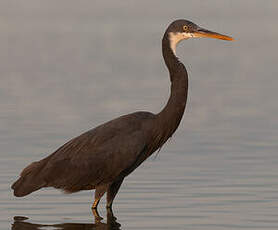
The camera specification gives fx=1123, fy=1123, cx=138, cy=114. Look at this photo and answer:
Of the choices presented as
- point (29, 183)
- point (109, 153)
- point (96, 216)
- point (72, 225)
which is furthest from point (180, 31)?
point (72, 225)

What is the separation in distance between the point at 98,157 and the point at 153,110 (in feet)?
28.6

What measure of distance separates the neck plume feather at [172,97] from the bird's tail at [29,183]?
5.07 ft

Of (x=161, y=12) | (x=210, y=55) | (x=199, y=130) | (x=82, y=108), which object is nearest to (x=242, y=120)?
(x=199, y=130)

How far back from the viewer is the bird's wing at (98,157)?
13.4 m

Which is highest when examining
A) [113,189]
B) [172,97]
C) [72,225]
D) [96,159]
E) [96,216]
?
[172,97]

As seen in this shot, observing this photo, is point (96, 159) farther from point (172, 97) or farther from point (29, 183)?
point (172, 97)

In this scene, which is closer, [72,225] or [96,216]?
[72,225]

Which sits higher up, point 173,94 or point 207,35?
point 207,35

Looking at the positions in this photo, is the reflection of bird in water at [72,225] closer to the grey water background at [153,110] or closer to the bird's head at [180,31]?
the grey water background at [153,110]

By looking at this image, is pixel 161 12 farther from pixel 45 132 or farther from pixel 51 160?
pixel 51 160

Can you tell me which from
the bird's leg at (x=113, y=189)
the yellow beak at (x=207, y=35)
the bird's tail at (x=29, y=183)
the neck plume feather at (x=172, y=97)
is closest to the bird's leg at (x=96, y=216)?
the bird's leg at (x=113, y=189)

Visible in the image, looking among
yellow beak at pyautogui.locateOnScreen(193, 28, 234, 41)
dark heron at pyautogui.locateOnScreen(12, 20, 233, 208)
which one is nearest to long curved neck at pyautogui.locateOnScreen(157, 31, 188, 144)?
dark heron at pyautogui.locateOnScreen(12, 20, 233, 208)

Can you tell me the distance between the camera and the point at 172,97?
13.9 m

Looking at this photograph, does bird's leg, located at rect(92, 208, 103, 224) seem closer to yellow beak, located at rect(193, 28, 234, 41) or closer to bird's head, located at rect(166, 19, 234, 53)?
bird's head, located at rect(166, 19, 234, 53)
